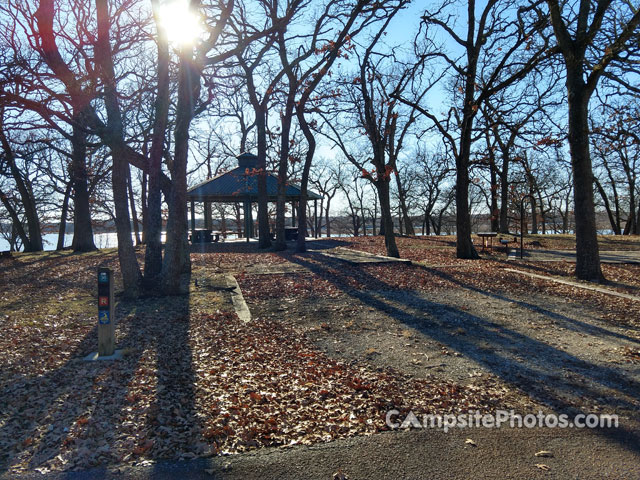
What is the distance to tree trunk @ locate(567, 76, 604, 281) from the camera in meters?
8.89

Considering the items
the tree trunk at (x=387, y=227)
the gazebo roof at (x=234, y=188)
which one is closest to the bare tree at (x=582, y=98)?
the tree trunk at (x=387, y=227)

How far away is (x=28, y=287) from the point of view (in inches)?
372

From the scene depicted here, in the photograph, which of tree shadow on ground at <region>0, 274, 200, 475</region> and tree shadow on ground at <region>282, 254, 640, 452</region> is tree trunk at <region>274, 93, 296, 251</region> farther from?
tree shadow on ground at <region>0, 274, 200, 475</region>

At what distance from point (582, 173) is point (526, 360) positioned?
5999mm

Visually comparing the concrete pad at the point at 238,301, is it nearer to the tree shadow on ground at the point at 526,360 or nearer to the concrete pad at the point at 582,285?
the tree shadow on ground at the point at 526,360

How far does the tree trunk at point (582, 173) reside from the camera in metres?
8.89

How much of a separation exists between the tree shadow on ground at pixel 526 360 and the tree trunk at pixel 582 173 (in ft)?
8.93

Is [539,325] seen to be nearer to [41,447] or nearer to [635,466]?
[635,466]

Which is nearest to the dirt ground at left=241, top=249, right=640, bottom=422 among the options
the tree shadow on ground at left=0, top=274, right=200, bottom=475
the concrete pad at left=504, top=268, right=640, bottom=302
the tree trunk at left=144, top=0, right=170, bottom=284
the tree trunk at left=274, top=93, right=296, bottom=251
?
the concrete pad at left=504, top=268, right=640, bottom=302

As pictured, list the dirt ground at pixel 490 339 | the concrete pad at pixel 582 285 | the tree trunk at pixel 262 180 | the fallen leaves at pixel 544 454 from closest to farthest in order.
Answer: the fallen leaves at pixel 544 454
the dirt ground at pixel 490 339
the concrete pad at pixel 582 285
the tree trunk at pixel 262 180

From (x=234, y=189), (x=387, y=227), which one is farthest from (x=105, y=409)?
(x=234, y=189)

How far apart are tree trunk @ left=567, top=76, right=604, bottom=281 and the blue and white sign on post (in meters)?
9.09

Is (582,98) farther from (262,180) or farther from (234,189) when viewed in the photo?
(234,189)

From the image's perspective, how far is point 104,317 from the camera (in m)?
4.66
